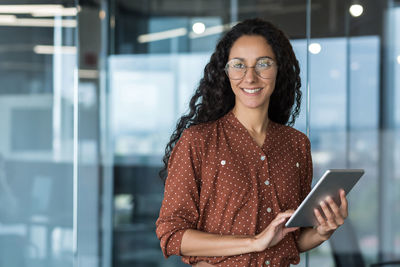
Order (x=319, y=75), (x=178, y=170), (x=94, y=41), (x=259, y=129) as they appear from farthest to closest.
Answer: (x=94, y=41), (x=319, y=75), (x=259, y=129), (x=178, y=170)

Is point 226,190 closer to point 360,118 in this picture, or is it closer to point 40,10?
point 360,118

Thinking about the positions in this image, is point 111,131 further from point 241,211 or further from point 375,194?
point 241,211

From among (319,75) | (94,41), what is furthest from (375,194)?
(94,41)

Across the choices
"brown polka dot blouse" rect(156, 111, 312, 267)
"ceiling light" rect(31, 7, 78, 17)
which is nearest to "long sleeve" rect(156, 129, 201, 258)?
"brown polka dot blouse" rect(156, 111, 312, 267)

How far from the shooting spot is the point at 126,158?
4719 millimetres

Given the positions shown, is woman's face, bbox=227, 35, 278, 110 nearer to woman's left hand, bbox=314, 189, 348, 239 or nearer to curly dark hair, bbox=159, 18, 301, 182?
curly dark hair, bbox=159, 18, 301, 182

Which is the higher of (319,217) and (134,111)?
(134,111)

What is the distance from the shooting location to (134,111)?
15.3 ft

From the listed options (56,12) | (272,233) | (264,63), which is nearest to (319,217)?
(272,233)

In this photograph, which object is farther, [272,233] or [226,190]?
[226,190]

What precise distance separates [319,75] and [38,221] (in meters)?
2.23

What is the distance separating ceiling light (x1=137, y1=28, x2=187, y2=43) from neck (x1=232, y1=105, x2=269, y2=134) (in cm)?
256

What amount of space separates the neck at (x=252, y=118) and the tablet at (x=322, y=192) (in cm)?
41

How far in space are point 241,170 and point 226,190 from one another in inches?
3.7
